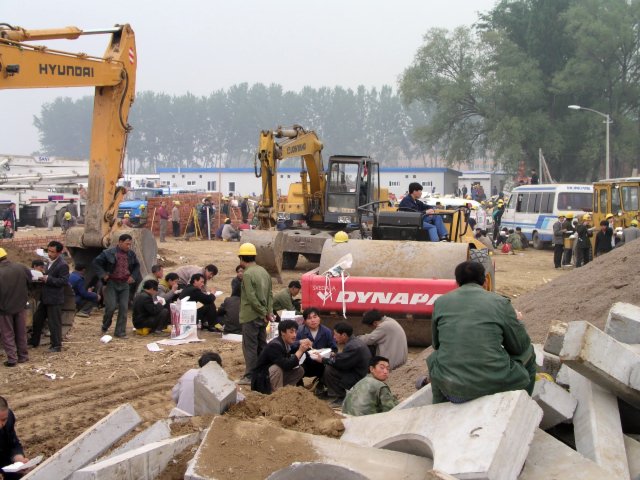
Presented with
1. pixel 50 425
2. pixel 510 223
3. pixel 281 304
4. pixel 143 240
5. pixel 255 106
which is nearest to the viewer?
pixel 50 425

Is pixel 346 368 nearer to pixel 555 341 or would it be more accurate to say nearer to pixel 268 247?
pixel 555 341

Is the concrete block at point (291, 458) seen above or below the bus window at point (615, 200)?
below

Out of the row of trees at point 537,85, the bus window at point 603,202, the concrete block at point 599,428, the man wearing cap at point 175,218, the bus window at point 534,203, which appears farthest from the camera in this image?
the row of trees at point 537,85

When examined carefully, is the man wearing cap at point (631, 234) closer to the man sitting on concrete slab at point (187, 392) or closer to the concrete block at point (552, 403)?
the man sitting on concrete slab at point (187, 392)

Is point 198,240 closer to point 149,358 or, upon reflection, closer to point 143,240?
point 143,240

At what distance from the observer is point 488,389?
517cm

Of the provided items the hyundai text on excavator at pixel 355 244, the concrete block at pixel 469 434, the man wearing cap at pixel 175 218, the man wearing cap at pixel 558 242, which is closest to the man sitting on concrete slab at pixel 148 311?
the hyundai text on excavator at pixel 355 244

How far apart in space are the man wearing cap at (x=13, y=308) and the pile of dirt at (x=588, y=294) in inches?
239

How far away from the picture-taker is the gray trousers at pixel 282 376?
838cm

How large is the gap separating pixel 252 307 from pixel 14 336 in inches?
129

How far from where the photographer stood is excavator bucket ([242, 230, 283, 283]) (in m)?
18.0

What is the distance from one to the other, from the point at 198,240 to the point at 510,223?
11.5 metres

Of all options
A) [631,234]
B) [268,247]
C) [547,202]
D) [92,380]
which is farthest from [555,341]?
[547,202]

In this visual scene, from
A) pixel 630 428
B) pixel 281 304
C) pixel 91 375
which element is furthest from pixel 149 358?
pixel 630 428
